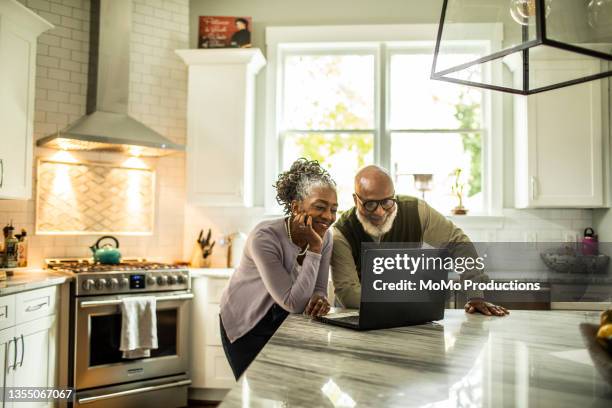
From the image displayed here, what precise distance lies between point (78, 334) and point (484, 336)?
2.72m

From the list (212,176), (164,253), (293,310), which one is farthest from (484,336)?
(164,253)

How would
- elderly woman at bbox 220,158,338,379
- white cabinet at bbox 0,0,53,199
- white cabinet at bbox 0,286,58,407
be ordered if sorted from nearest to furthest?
elderly woman at bbox 220,158,338,379
white cabinet at bbox 0,286,58,407
white cabinet at bbox 0,0,53,199

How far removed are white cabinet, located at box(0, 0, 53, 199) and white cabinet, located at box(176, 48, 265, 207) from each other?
3.74 ft

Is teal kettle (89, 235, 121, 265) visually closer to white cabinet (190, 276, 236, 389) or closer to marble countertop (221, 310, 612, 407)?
white cabinet (190, 276, 236, 389)

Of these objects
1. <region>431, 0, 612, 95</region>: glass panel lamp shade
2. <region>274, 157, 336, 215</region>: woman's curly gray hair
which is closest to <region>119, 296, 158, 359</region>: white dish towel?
<region>274, 157, 336, 215</region>: woman's curly gray hair

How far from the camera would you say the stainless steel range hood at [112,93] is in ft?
12.6

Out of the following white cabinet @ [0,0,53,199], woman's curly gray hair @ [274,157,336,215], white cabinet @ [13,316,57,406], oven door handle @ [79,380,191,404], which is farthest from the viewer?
oven door handle @ [79,380,191,404]

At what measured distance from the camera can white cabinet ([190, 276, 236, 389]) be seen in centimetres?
380

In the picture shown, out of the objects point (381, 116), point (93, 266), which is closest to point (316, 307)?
point (93, 266)

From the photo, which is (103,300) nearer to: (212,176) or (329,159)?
(212,176)

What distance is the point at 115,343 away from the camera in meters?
3.49

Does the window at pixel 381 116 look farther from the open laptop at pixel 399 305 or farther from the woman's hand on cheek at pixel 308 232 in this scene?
the open laptop at pixel 399 305

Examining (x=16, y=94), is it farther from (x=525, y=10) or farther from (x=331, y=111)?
(x=525, y=10)

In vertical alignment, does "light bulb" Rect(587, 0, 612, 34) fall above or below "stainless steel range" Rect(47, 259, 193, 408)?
above
